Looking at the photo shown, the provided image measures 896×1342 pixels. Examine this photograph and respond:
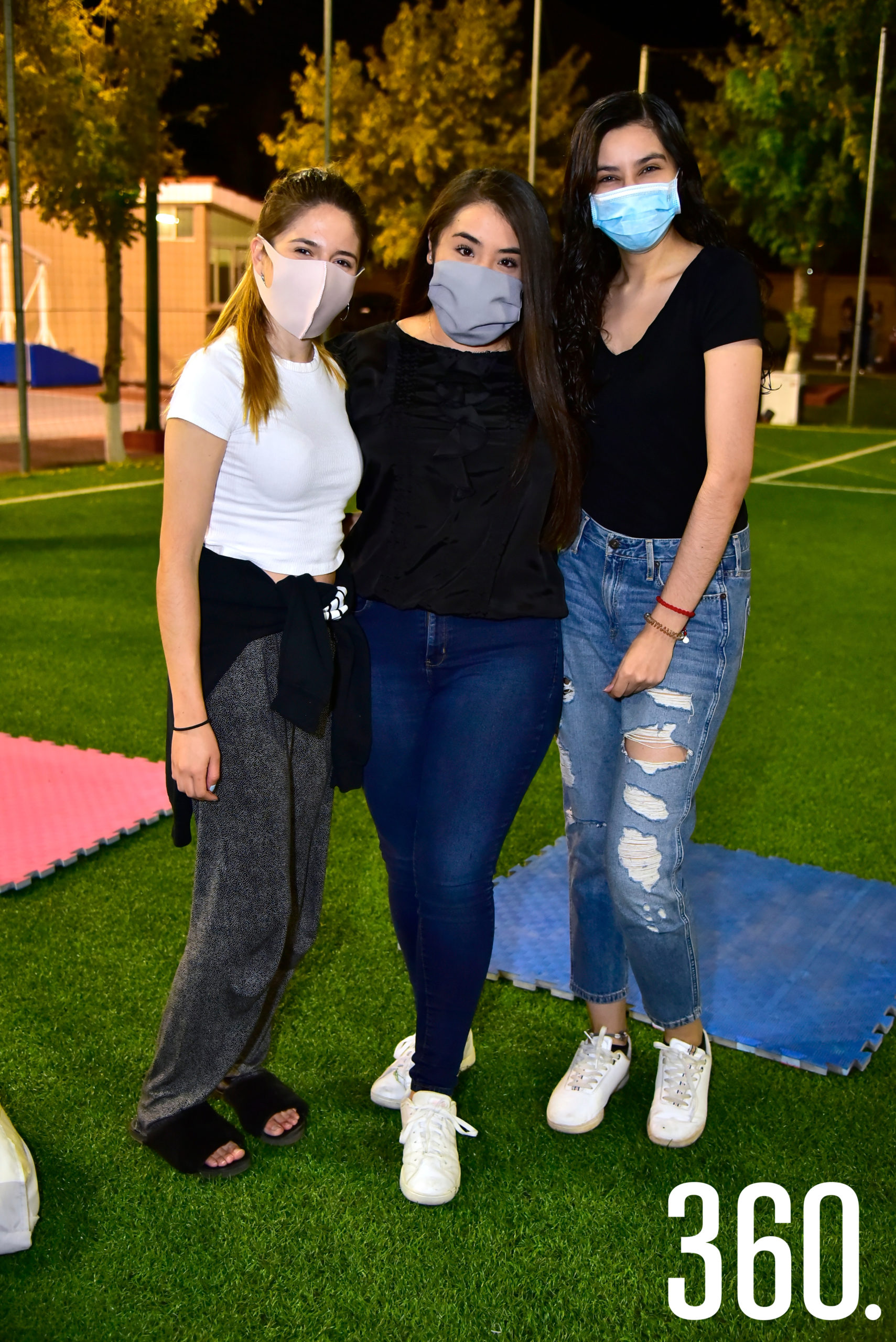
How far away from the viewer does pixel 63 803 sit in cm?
429

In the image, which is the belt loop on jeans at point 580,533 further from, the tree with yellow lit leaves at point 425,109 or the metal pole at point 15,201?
the tree with yellow lit leaves at point 425,109

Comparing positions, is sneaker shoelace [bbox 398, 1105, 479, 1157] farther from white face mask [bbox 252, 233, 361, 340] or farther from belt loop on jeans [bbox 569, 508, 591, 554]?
white face mask [bbox 252, 233, 361, 340]

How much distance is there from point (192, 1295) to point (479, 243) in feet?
6.32

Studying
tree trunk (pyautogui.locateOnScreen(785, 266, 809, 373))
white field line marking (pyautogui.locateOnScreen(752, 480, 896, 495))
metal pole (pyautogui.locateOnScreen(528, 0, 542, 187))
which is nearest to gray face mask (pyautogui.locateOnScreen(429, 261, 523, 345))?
white field line marking (pyautogui.locateOnScreen(752, 480, 896, 495))

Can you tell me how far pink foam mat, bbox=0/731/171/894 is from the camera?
389 cm

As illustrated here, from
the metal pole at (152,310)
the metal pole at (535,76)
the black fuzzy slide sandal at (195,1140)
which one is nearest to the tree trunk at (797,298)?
the metal pole at (535,76)

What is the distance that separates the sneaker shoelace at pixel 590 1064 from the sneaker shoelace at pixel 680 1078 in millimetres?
132

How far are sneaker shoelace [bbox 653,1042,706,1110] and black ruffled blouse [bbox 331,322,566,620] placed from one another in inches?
39.7

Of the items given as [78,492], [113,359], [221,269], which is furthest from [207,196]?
[78,492]

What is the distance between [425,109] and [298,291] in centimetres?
2856

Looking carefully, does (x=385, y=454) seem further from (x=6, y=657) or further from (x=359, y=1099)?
(x=6, y=657)

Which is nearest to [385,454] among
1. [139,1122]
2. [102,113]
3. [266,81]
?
[139,1122]

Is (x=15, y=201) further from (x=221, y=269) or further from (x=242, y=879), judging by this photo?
(x=221, y=269)

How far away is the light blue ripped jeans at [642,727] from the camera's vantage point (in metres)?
2.40
